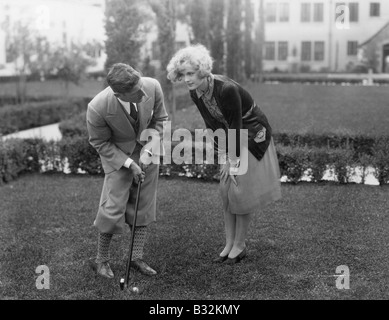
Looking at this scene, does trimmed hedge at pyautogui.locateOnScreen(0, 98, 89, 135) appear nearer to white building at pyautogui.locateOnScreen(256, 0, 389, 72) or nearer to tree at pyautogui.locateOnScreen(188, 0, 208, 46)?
tree at pyautogui.locateOnScreen(188, 0, 208, 46)

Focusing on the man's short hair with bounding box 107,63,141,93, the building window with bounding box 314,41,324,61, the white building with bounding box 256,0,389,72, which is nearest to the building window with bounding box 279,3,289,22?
the white building with bounding box 256,0,389,72

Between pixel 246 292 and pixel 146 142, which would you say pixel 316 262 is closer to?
pixel 246 292

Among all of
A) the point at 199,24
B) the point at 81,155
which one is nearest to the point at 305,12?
the point at 199,24

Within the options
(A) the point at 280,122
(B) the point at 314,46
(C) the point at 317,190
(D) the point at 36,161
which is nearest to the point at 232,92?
(C) the point at 317,190

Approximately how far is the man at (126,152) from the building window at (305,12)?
42.6 metres

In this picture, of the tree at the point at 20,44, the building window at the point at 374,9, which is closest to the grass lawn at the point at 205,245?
the tree at the point at 20,44

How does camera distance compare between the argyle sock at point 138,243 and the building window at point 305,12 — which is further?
the building window at point 305,12

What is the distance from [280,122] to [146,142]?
8.87 meters

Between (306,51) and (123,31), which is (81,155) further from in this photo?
(306,51)

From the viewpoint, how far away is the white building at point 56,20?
1997 centimetres

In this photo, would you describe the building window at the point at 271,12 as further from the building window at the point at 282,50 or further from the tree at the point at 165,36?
the tree at the point at 165,36

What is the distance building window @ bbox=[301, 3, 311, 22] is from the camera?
149 ft

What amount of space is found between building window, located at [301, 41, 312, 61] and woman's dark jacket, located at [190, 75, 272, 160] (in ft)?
135

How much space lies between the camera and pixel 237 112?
14.9 feet
